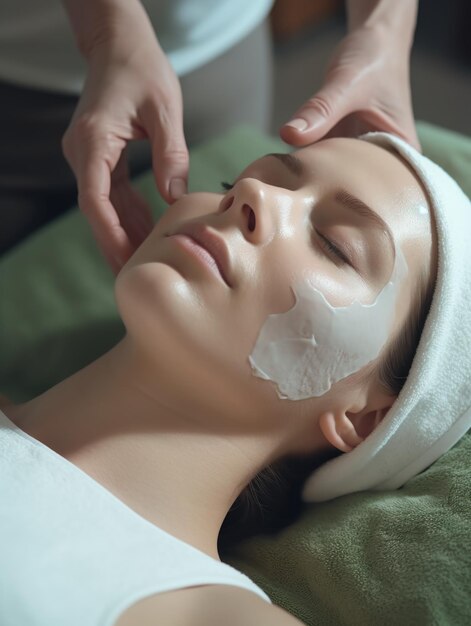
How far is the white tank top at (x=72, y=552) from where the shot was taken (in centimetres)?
92

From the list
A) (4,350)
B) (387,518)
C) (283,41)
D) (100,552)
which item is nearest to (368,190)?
(387,518)

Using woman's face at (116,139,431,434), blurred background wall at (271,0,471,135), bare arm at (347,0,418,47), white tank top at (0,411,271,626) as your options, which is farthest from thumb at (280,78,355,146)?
blurred background wall at (271,0,471,135)

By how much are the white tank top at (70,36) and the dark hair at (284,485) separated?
78 cm

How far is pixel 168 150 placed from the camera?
1291 mm

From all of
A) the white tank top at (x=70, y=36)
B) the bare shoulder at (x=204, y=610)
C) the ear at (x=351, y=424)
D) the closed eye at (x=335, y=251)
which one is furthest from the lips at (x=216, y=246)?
the white tank top at (x=70, y=36)

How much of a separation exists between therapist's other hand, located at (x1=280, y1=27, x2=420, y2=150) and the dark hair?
1.17 feet

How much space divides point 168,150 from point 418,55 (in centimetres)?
243

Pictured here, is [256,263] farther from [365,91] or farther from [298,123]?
[365,91]

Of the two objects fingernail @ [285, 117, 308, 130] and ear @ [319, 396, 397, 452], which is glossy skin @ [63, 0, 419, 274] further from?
ear @ [319, 396, 397, 452]

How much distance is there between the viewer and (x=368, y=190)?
3.72 feet

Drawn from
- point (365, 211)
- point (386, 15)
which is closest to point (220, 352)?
point (365, 211)

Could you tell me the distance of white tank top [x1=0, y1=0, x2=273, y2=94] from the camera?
60.6 inches

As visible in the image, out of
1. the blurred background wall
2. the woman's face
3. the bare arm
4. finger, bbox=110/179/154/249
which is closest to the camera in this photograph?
the woman's face

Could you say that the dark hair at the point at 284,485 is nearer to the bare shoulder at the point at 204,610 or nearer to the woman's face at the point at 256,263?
the woman's face at the point at 256,263
